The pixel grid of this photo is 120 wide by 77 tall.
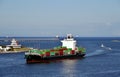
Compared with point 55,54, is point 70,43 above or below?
above

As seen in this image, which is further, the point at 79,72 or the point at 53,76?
the point at 79,72

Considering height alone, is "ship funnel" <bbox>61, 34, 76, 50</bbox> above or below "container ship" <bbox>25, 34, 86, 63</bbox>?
above

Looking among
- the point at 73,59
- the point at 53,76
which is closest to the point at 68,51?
the point at 73,59

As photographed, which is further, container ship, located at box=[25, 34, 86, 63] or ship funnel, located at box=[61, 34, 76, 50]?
ship funnel, located at box=[61, 34, 76, 50]

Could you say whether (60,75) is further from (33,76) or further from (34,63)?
(34,63)

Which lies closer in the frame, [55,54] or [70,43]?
[55,54]

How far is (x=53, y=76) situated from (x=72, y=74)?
423 centimetres

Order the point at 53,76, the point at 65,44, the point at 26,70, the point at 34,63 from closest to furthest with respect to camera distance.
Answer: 1. the point at 53,76
2. the point at 26,70
3. the point at 34,63
4. the point at 65,44

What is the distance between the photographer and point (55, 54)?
8681 centimetres

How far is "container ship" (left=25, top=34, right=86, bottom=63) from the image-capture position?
80875 millimetres

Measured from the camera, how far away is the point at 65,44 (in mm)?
100875

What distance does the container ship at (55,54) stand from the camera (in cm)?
8088

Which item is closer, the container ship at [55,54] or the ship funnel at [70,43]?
the container ship at [55,54]

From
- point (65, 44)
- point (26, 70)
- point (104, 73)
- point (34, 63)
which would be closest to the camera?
point (104, 73)
